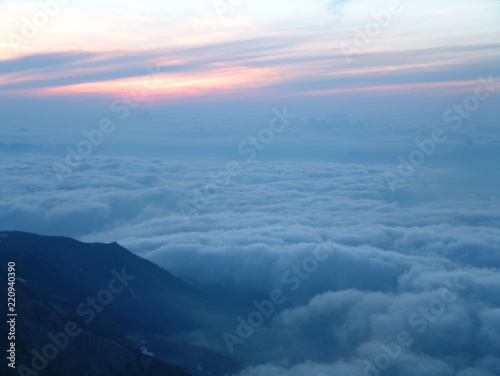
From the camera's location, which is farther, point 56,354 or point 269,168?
point 269,168

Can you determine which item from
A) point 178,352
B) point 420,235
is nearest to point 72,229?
point 178,352

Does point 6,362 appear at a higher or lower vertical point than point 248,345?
lower

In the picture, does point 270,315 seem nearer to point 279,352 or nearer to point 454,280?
point 279,352

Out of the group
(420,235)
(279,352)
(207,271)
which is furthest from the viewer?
(420,235)

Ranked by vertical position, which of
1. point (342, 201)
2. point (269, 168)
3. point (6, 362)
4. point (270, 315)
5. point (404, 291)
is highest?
point (269, 168)

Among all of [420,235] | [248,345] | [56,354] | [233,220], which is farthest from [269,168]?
[56,354]

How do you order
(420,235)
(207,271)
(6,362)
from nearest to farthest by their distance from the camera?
1. (6,362)
2. (207,271)
3. (420,235)

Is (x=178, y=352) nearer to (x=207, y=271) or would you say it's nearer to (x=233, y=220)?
(x=207, y=271)
